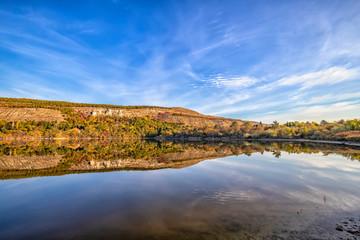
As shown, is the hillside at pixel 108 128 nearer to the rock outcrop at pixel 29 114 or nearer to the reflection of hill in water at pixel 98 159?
the rock outcrop at pixel 29 114

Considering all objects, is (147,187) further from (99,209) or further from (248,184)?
(248,184)

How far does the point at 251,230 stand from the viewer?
677cm

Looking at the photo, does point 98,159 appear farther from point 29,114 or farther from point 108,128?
point 29,114

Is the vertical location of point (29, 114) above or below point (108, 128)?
above

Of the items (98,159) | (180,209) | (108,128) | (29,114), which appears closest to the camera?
(180,209)

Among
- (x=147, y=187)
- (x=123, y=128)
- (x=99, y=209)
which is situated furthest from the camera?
(x=123, y=128)

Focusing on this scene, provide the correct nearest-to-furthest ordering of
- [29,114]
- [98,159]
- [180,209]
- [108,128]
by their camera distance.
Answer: [180,209] → [98,159] → [29,114] → [108,128]

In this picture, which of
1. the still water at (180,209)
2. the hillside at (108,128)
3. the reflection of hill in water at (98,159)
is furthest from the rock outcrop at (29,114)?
the still water at (180,209)

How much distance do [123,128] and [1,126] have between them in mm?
82646

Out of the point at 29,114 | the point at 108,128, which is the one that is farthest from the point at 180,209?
the point at 29,114

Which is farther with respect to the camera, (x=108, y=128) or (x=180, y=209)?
(x=108, y=128)

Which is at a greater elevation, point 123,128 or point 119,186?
point 123,128

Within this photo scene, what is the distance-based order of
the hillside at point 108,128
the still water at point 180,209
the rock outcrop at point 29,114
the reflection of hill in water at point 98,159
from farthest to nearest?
the rock outcrop at point 29,114 < the hillside at point 108,128 < the reflection of hill in water at point 98,159 < the still water at point 180,209

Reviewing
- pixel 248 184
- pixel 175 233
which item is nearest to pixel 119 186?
pixel 175 233
